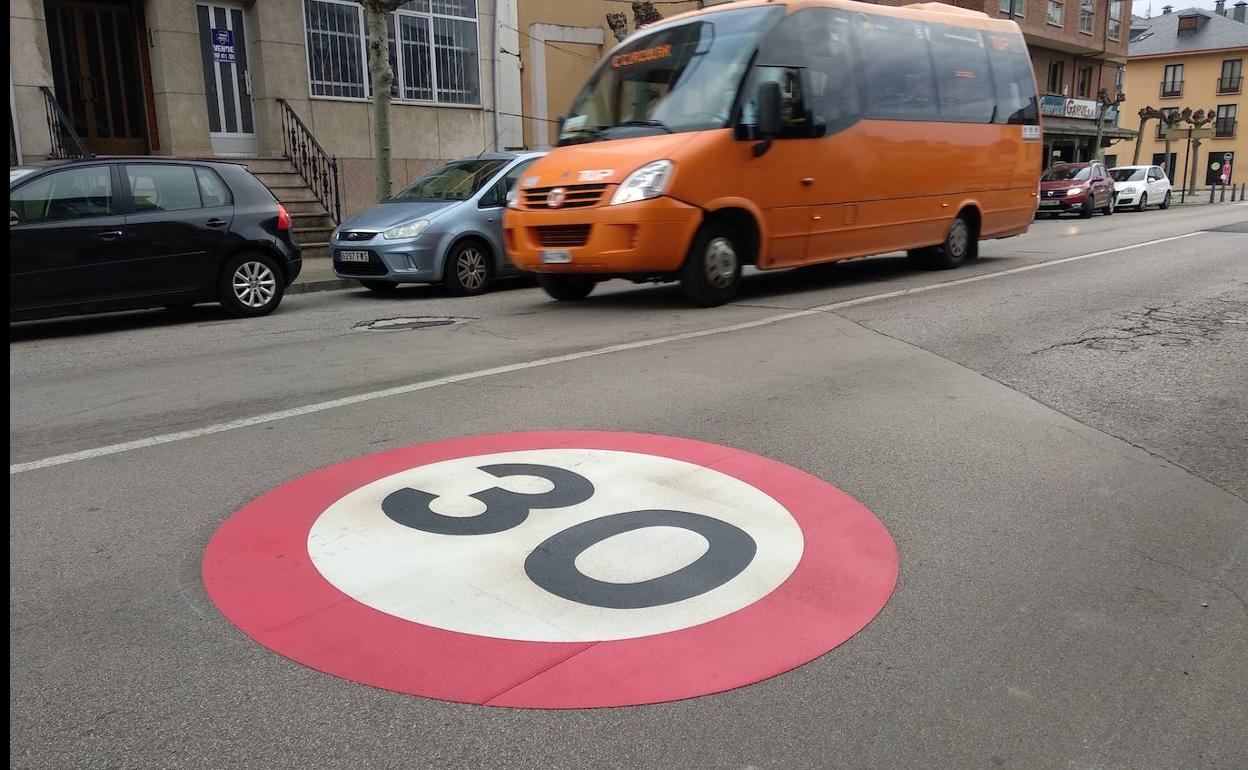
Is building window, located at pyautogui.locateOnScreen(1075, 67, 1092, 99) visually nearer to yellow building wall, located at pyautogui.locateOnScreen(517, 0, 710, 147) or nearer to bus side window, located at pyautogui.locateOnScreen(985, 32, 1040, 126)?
yellow building wall, located at pyautogui.locateOnScreen(517, 0, 710, 147)

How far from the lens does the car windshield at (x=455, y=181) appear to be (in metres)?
12.3

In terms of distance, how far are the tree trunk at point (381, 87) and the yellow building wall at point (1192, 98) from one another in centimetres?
6897

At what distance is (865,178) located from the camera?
37.6ft

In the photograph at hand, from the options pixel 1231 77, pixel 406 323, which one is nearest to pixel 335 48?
pixel 406 323

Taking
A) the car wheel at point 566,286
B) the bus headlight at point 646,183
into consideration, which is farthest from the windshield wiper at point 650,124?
the car wheel at point 566,286

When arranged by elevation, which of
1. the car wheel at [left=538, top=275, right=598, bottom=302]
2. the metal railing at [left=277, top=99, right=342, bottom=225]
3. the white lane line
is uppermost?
the metal railing at [left=277, top=99, right=342, bottom=225]

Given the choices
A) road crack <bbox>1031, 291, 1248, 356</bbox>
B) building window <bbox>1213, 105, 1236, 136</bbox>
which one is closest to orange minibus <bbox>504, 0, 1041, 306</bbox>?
road crack <bbox>1031, 291, 1248, 356</bbox>

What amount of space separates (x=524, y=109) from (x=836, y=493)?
2152cm

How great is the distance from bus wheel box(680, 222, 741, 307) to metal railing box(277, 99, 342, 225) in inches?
407

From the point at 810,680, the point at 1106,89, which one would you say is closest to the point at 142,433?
the point at 810,680

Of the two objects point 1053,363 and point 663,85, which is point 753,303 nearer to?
point 663,85

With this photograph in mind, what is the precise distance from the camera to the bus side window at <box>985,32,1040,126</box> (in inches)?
539

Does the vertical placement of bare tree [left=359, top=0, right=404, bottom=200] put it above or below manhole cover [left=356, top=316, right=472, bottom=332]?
above

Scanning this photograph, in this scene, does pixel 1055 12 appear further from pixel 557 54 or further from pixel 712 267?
pixel 712 267
